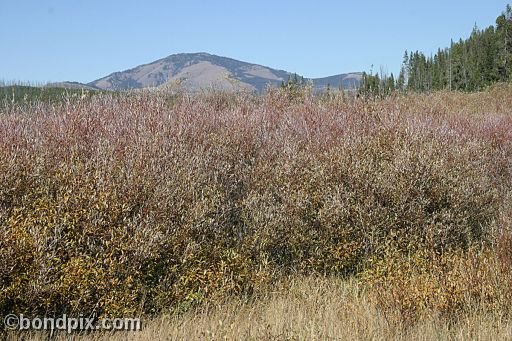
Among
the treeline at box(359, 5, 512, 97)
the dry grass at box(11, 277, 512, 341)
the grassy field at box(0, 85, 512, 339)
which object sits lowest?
the dry grass at box(11, 277, 512, 341)

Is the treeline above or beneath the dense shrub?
above

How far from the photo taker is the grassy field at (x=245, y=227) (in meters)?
4.06

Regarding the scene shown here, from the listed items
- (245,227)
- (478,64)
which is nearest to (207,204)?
(245,227)

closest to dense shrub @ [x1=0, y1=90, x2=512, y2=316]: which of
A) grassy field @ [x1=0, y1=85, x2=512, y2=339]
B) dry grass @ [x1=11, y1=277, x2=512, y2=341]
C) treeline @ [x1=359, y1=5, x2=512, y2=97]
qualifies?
grassy field @ [x1=0, y1=85, x2=512, y2=339]

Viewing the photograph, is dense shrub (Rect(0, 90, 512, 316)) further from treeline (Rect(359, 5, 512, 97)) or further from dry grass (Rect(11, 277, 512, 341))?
treeline (Rect(359, 5, 512, 97))

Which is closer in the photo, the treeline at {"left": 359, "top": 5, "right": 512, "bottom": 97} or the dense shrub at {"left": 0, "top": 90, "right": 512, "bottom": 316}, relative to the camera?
the dense shrub at {"left": 0, "top": 90, "right": 512, "bottom": 316}

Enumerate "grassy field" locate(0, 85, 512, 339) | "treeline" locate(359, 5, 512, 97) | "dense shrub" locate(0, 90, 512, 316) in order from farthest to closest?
"treeline" locate(359, 5, 512, 97) → "dense shrub" locate(0, 90, 512, 316) → "grassy field" locate(0, 85, 512, 339)

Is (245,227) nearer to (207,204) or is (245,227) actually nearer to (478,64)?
(207,204)

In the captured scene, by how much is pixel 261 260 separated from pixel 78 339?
197 centimetres

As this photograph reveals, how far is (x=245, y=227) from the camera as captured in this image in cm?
548

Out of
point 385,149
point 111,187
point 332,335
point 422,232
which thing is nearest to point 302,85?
point 385,149

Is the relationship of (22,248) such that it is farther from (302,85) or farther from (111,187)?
(302,85)

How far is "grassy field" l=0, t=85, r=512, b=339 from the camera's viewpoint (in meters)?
4.06

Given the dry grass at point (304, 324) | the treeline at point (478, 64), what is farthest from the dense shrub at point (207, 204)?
the treeline at point (478, 64)
